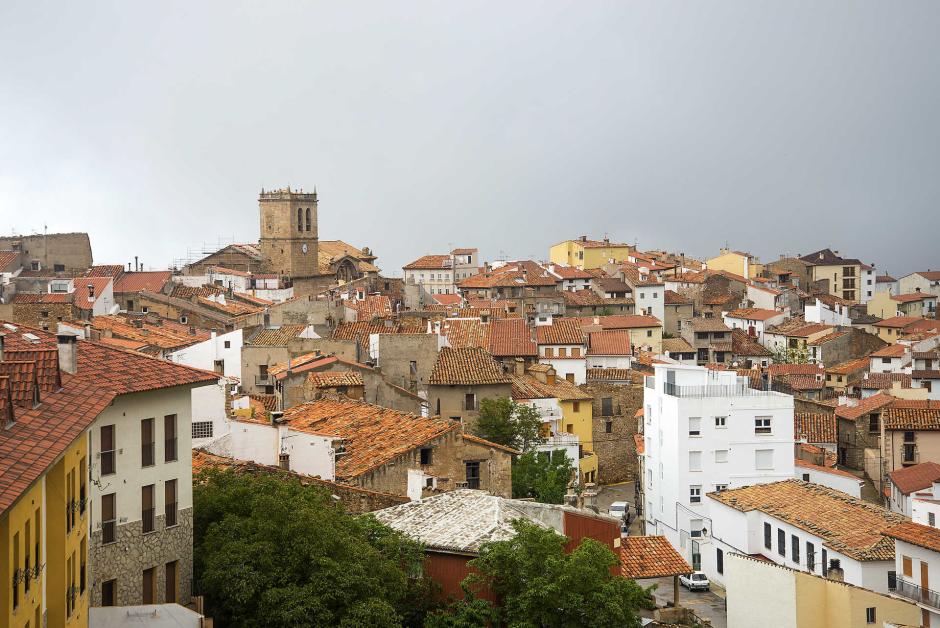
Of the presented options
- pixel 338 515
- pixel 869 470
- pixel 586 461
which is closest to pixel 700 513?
pixel 586 461

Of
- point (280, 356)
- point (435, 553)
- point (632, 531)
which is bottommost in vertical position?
point (632, 531)

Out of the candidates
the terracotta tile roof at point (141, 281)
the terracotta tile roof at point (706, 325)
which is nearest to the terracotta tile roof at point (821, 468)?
the terracotta tile roof at point (706, 325)

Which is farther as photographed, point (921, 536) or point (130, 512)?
point (921, 536)

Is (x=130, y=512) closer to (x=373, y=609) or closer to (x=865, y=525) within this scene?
(x=373, y=609)

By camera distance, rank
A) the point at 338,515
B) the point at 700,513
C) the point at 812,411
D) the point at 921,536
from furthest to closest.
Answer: the point at 812,411
the point at 700,513
the point at 921,536
the point at 338,515

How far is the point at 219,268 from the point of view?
344 feet

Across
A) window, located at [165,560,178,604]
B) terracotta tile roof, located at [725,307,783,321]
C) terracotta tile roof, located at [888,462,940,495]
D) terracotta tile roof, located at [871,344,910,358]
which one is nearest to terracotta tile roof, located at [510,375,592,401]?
terracotta tile roof, located at [888,462,940,495]

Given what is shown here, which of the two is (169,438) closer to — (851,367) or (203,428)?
(203,428)

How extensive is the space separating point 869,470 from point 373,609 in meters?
41.7

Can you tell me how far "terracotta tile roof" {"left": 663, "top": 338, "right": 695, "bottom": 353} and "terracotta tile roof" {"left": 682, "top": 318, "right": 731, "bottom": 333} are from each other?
3.16 meters

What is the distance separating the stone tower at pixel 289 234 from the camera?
4493 inches

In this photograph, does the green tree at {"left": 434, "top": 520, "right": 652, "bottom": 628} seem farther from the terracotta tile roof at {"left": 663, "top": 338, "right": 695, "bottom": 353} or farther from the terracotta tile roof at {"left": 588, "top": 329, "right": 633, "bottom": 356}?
the terracotta tile roof at {"left": 663, "top": 338, "right": 695, "bottom": 353}

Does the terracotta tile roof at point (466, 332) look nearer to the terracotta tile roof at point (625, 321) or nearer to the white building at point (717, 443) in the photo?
the white building at point (717, 443)

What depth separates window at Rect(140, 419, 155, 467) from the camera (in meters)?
24.9
